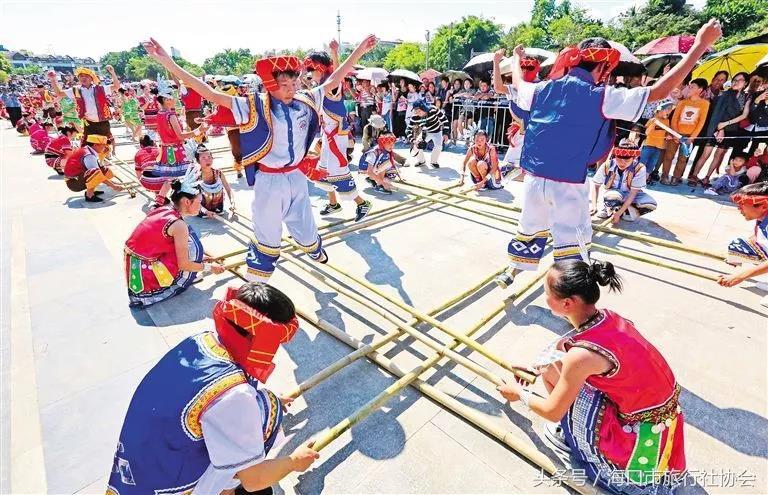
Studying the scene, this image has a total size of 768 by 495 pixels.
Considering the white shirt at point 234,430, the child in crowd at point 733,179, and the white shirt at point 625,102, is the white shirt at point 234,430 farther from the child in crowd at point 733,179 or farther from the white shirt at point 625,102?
the child in crowd at point 733,179

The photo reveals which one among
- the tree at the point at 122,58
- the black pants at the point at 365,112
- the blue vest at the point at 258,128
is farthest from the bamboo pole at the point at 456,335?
the tree at the point at 122,58

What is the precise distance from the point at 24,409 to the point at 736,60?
11709mm

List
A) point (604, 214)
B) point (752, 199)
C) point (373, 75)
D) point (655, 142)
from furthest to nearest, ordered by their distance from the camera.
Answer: point (373, 75), point (655, 142), point (604, 214), point (752, 199)

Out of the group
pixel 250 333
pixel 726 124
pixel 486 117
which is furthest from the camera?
pixel 486 117

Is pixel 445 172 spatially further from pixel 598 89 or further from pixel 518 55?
pixel 598 89

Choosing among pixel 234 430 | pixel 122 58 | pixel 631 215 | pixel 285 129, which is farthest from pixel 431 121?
pixel 122 58

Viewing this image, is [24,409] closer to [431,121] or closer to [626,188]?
[626,188]

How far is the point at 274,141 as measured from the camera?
311 centimetres

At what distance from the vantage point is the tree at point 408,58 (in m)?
49.8

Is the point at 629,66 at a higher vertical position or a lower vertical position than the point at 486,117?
higher

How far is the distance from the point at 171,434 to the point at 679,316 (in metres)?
3.68

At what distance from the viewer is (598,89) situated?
269cm

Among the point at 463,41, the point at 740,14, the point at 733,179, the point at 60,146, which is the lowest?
the point at 60,146

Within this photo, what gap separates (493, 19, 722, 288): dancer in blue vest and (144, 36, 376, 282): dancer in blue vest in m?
1.55
